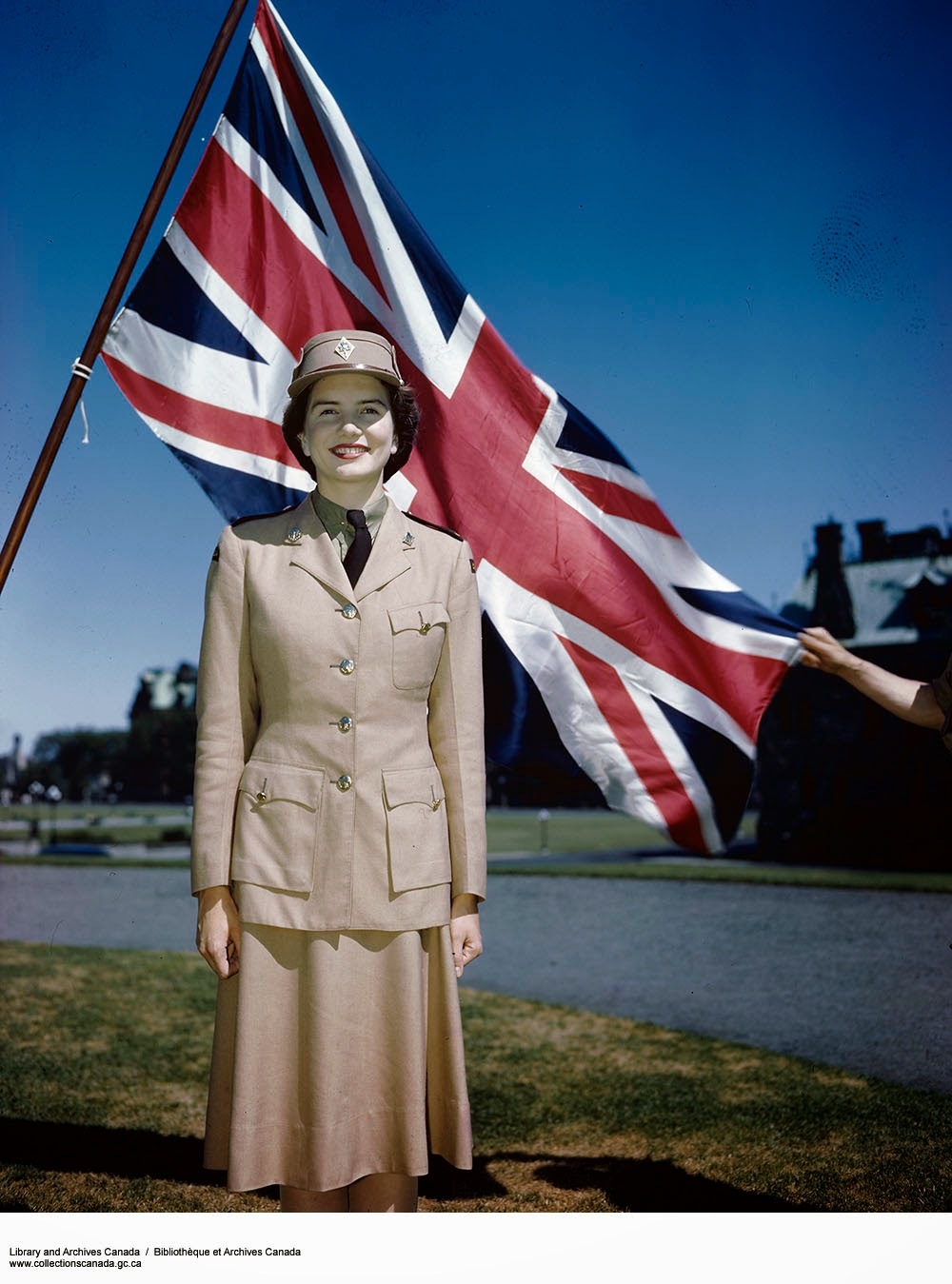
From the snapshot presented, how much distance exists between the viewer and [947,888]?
1428 cm

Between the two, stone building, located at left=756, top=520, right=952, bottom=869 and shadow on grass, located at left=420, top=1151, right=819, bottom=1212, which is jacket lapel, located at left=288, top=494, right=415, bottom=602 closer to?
shadow on grass, located at left=420, top=1151, right=819, bottom=1212

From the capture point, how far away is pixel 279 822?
98.4 inches

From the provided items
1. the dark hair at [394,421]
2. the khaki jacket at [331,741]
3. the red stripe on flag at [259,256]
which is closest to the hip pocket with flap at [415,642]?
the khaki jacket at [331,741]

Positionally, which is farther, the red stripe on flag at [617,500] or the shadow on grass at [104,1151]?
the shadow on grass at [104,1151]

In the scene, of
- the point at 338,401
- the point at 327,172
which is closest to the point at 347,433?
the point at 338,401

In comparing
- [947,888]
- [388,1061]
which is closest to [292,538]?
[388,1061]

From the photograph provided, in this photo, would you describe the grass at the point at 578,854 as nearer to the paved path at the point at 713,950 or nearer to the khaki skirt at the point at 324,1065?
the paved path at the point at 713,950

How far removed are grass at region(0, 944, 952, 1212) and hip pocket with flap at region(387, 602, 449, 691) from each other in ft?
6.67

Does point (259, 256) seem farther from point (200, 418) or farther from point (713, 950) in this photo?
point (713, 950)

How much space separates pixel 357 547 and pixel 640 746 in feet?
4.43

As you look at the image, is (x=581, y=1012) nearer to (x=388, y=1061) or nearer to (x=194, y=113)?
(x=388, y=1061)

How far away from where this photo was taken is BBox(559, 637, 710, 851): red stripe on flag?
351cm

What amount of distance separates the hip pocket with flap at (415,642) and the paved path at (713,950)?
3.49 meters

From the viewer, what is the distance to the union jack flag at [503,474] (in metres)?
3.51
